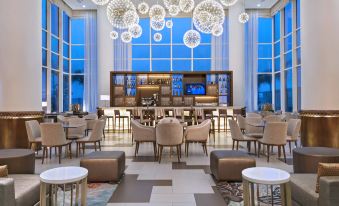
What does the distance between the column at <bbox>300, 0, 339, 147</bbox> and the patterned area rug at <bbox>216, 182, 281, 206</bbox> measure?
385cm

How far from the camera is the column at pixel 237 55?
15156 millimetres

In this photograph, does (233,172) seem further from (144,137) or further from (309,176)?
(144,137)

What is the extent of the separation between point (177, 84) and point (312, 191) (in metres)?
12.2

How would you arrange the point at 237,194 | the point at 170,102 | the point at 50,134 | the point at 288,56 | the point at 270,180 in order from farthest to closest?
the point at 170,102, the point at 288,56, the point at 50,134, the point at 237,194, the point at 270,180

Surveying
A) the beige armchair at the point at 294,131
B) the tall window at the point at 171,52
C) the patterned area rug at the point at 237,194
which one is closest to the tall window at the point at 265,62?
the tall window at the point at 171,52

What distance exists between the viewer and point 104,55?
1533 centimetres

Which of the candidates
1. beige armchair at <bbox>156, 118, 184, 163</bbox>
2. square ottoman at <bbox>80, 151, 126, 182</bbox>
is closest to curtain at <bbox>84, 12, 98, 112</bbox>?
beige armchair at <bbox>156, 118, 184, 163</bbox>

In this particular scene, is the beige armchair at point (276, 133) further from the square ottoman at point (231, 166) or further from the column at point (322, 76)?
the square ottoman at point (231, 166)

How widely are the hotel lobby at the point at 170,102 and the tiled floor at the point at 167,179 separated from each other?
0.03 meters

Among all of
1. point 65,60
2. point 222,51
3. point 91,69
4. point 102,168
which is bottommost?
point 102,168

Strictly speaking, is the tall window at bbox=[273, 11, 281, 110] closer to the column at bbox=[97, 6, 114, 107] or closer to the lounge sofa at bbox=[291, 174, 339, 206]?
the column at bbox=[97, 6, 114, 107]

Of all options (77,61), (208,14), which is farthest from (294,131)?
(77,61)

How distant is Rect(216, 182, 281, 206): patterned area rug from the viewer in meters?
4.01

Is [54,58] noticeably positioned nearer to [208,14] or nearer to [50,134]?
[50,134]
